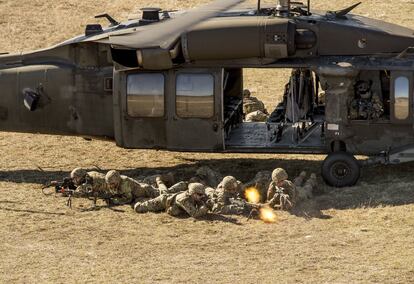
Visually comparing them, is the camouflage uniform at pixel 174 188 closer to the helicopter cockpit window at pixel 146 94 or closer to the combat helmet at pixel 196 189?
the combat helmet at pixel 196 189

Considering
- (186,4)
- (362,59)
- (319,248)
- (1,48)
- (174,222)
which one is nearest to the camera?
(319,248)

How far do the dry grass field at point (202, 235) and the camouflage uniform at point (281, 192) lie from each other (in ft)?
0.74

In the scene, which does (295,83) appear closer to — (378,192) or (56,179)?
(378,192)

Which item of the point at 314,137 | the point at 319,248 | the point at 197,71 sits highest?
the point at 197,71

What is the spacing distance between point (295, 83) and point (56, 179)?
4.64 metres

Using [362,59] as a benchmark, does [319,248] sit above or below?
below

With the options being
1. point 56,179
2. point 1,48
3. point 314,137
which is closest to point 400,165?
point 314,137

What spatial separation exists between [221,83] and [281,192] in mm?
2282

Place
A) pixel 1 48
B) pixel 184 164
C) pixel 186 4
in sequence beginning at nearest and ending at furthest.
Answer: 1. pixel 184 164
2. pixel 1 48
3. pixel 186 4

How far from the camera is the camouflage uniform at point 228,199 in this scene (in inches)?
572

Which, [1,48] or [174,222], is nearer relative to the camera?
[174,222]

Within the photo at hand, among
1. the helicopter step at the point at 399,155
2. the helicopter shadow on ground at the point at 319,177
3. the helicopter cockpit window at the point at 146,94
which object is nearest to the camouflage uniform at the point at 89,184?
the helicopter shadow on ground at the point at 319,177

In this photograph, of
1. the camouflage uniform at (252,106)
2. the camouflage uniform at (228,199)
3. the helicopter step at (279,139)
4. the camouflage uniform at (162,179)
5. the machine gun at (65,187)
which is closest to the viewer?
the camouflage uniform at (228,199)

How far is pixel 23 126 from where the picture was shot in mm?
17297
